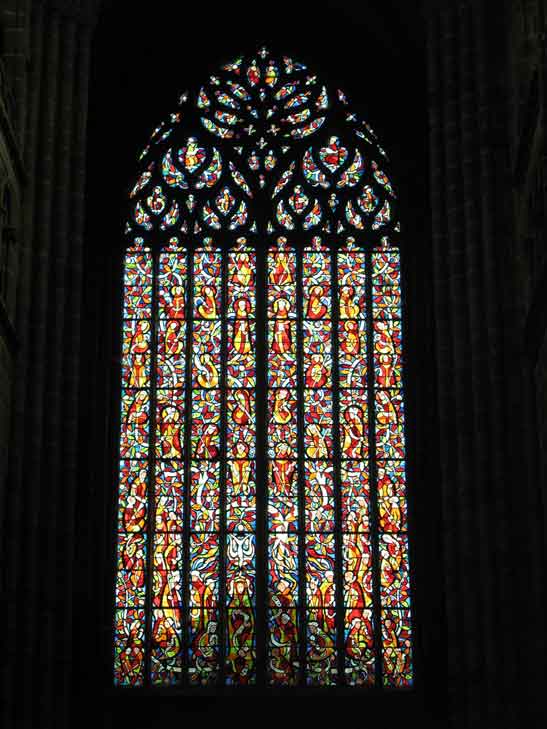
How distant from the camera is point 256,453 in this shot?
19.3 meters

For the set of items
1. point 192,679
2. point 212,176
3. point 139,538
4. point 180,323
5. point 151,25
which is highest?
point 151,25
